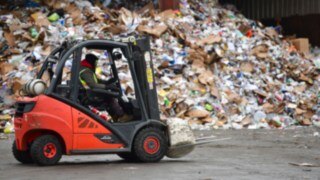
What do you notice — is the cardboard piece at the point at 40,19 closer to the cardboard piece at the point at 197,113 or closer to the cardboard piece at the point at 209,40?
the cardboard piece at the point at 209,40

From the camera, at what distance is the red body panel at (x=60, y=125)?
27.2 ft

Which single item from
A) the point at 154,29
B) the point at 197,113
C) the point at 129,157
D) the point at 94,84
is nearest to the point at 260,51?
the point at 154,29

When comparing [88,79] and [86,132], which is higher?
[88,79]

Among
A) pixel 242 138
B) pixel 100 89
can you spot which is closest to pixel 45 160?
pixel 100 89

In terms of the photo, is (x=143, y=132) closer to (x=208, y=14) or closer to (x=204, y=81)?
(x=204, y=81)

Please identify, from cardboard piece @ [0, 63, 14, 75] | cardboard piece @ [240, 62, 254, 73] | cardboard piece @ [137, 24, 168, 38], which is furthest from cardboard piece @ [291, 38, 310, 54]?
cardboard piece @ [0, 63, 14, 75]

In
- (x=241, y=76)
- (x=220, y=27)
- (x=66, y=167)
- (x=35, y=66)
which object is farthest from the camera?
(x=220, y=27)

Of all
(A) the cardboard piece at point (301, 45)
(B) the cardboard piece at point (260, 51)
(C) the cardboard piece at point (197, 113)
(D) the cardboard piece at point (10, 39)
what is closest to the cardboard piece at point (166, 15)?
(B) the cardboard piece at point (260, 51)

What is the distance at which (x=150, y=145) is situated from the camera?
8805 mm

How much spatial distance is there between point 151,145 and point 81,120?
3.37 ft

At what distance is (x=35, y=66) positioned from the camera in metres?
16.8

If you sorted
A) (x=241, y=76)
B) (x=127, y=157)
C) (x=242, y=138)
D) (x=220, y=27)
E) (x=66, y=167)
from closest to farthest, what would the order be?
(x=66, y=167) → (x=127, y=157) → (x=242, y=138) → (x=241, y=76) → (x=220, y=27)

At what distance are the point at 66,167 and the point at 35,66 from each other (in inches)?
348

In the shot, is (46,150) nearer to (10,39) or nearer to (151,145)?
(151,145)
